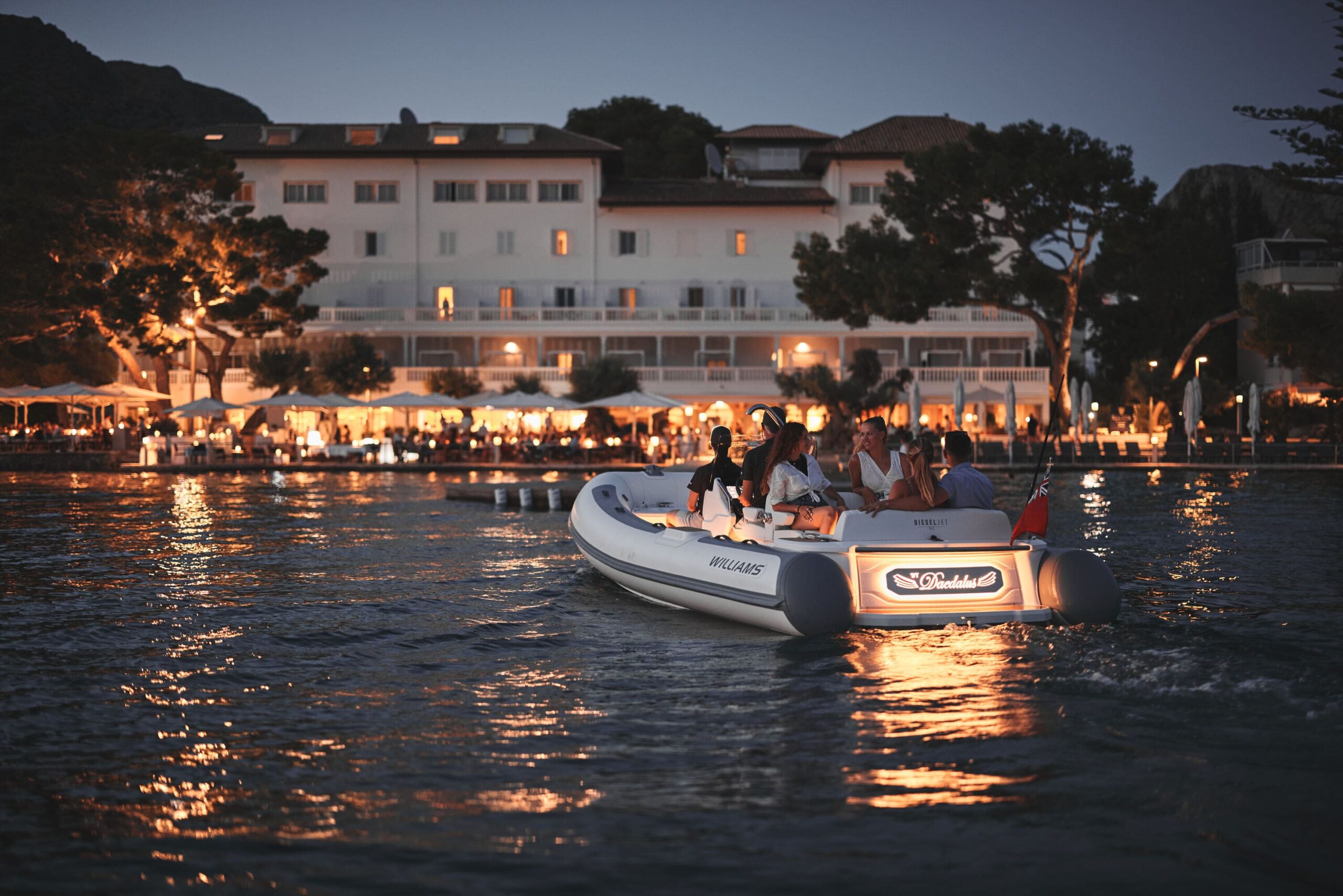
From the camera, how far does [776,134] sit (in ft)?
208

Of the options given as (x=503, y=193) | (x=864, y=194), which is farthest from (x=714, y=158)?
(x=503, y=193)

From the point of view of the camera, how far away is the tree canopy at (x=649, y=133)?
7450 centimetres

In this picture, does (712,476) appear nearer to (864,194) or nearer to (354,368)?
(354,368)

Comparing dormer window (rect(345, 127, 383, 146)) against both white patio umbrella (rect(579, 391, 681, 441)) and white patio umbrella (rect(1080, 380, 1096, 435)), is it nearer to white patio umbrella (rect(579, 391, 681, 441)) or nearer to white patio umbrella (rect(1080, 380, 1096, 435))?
Result: white patio umbrella (rect(579, 391, 681, 441))

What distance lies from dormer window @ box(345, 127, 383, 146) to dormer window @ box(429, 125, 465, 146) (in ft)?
7.60

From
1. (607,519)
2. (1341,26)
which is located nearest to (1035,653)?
(607,519)

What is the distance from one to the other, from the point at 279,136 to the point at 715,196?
64.5 ft

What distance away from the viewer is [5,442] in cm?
4150

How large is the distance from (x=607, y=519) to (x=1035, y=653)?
4.78 metres

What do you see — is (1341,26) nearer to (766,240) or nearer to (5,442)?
(766,240)

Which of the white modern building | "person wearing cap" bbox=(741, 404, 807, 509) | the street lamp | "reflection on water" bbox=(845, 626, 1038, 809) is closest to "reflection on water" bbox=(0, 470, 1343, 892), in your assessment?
"reflection on water" bbox=(845, 626, 1038, 809)

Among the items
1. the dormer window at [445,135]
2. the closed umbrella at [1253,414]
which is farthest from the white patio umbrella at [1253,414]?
the dormer window at [445,135]

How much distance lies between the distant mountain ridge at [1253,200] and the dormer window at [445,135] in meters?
31.3

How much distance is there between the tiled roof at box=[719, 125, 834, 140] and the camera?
6306cm
